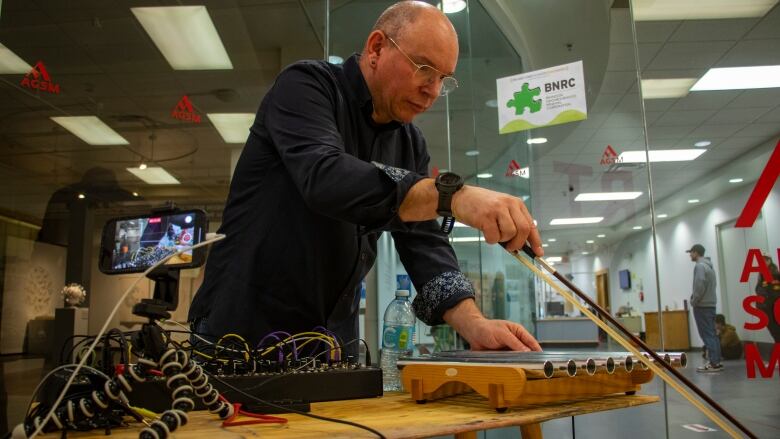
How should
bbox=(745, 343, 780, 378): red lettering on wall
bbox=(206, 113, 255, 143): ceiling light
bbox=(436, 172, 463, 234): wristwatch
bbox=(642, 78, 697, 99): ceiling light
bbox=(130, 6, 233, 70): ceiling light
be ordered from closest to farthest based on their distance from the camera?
bbox=(436, 172, 463, 234): wristwatch
bbox=(745, 343, 780, 378): red lettering on wall
bbox=(130, 6, 233, 70): ceiling light
bbox=(206, 113, 255, 143): ceiling light
bbox=(642, 78, 697, 99): ceiling light

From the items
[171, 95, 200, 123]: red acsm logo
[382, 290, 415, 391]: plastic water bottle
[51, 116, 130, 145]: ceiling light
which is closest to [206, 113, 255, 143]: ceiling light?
[171, 95, 200, 123]: red acsm logo

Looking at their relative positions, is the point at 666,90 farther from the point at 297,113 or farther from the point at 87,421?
the point at 87,421

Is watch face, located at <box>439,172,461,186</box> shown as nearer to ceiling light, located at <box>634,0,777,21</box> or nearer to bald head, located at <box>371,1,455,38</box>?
bald head, located at <box>371,1,455,38</box>

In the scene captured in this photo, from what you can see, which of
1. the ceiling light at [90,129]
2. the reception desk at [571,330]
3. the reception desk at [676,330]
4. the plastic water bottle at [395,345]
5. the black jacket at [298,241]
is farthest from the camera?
the reception desk at [676,330]

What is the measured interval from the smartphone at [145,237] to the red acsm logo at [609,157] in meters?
2.78

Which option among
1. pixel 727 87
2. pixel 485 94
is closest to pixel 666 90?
pixel 727 87

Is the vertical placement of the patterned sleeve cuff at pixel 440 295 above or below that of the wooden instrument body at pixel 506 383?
above

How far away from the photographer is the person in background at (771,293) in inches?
116

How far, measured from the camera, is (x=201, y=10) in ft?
12.1

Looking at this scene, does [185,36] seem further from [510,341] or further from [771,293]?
[771,293]

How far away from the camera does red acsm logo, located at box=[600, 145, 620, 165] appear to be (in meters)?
3.14

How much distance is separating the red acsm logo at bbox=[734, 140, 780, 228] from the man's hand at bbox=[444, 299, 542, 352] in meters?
2.92

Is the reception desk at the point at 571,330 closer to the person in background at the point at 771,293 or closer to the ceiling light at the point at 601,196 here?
the ceiling light at the point at 601,196

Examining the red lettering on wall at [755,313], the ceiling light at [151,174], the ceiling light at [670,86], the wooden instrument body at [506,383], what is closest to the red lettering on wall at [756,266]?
the red lettering on wall at [755,313]
